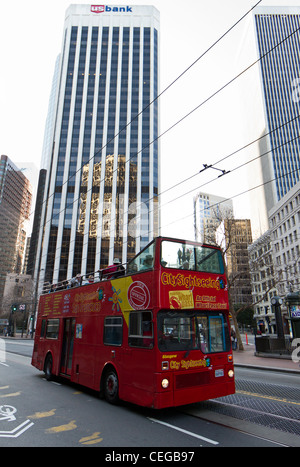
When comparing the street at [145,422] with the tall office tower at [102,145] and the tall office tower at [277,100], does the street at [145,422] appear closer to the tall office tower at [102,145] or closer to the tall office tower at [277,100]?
the tall office tower at [102,145]

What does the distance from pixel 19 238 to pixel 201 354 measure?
540ft

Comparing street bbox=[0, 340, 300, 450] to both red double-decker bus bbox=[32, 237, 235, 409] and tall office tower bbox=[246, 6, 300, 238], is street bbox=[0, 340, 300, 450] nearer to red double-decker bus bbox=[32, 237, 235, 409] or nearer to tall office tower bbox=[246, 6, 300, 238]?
red double-decker bus bbox=[32, 237, 235, 409]

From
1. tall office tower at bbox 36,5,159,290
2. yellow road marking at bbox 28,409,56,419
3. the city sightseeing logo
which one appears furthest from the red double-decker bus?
the city sightseeing logo

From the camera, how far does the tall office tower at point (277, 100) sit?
107938mm

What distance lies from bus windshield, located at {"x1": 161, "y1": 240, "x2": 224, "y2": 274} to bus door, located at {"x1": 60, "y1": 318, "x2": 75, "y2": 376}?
5122mm

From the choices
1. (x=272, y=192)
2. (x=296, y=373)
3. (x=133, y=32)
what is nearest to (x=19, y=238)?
(x=133, y=32)

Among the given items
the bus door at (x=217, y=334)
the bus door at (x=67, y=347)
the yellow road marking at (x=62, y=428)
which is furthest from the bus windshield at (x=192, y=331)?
the bus door at (x=67, y=347)

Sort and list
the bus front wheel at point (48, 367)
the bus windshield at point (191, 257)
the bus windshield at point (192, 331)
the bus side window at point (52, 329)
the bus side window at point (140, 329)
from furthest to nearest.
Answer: the bus side window at point (52, 329) < the bus front wheel at point (48, 367) < the bus windshield at point (191, 257) < the bus side window at point (140, 329) < the bus windshield at point (192, 331)

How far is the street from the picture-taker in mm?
4637

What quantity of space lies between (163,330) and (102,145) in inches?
3143

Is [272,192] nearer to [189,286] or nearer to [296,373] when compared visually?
[296,373]

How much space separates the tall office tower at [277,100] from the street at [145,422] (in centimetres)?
10234

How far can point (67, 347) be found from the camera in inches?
394

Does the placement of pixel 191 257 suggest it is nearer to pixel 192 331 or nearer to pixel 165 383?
→ pixel 192 331
